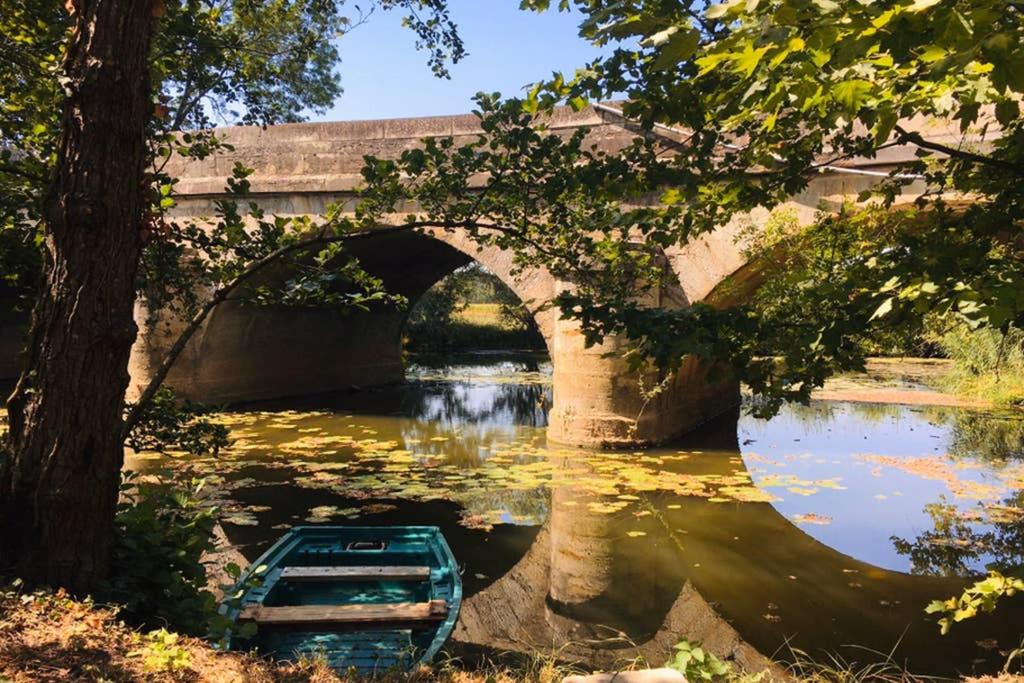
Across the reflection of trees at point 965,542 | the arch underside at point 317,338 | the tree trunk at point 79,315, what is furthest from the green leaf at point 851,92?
the arch underside at point 317,338

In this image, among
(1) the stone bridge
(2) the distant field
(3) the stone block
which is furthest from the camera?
(2) the distant field

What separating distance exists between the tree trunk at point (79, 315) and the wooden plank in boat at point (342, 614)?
98cm

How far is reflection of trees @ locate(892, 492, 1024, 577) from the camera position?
564 cm

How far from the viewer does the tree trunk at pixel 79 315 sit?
2705 mm

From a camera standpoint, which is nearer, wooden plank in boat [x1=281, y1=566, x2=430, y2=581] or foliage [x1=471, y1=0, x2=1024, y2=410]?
foliage [x1=471, y1=0, x2=1024, y2=410]

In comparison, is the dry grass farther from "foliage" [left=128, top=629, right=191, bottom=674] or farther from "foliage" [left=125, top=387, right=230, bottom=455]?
"foliage" [left=125, top=387, right=230, bottom=455]

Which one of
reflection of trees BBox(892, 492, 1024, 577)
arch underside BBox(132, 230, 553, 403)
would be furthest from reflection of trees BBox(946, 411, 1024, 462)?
arch underside BBox(132, 230, 553, 403)

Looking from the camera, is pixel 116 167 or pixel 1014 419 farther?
pixel 1014 419

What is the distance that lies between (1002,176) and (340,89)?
2253 centimetres

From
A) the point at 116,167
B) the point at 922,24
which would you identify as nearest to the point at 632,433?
the point at 116,167

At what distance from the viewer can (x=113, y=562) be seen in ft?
9.66

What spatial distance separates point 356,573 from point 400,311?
2.72 meters

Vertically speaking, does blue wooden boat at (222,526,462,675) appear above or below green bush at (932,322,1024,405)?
below

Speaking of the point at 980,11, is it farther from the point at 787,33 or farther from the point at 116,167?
the point at 116,167
